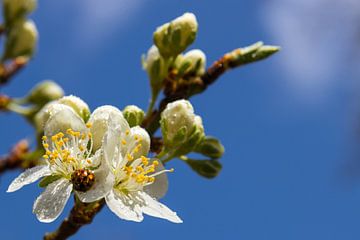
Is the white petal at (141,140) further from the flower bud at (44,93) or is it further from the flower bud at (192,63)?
the flower bud at (44,93)

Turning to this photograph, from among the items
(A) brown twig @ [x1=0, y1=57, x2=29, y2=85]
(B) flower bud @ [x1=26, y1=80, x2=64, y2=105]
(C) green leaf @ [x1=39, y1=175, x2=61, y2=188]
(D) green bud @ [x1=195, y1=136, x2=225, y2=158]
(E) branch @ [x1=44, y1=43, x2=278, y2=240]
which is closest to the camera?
(C) green leaf @ [x1=39, y1=175, x2=61, y2=188]

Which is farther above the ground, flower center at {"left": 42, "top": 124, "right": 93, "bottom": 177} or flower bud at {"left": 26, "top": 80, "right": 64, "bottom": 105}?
flower bud at {"left": 26, "top": 80, "right": 64, "bottom": 105}

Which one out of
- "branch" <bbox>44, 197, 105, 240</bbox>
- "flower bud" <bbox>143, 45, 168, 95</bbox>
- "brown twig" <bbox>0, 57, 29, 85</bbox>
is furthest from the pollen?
"brown twig" <bbox>0, 57, 29, 85</bbox>

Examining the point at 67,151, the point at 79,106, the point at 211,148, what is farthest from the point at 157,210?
the point at 211,148

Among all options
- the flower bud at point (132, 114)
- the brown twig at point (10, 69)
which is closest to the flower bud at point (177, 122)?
the flower bud at point (132, 114)

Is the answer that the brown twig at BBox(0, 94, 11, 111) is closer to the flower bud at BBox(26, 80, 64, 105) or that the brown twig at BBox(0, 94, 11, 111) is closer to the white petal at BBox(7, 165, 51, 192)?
the flower bud at BBox(26, 80, 64, 105)

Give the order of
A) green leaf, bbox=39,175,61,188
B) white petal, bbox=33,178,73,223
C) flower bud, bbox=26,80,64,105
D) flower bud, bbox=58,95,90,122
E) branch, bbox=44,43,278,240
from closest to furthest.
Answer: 1. white petal, bbox=33,178,73,223
2. green leaf, bbox=39,175,61,188
3. flower bud, bbox=58,95,90,122
4. branch, bbox=44,43,278,240
5. flower bud, bbox=26,80,64,105
